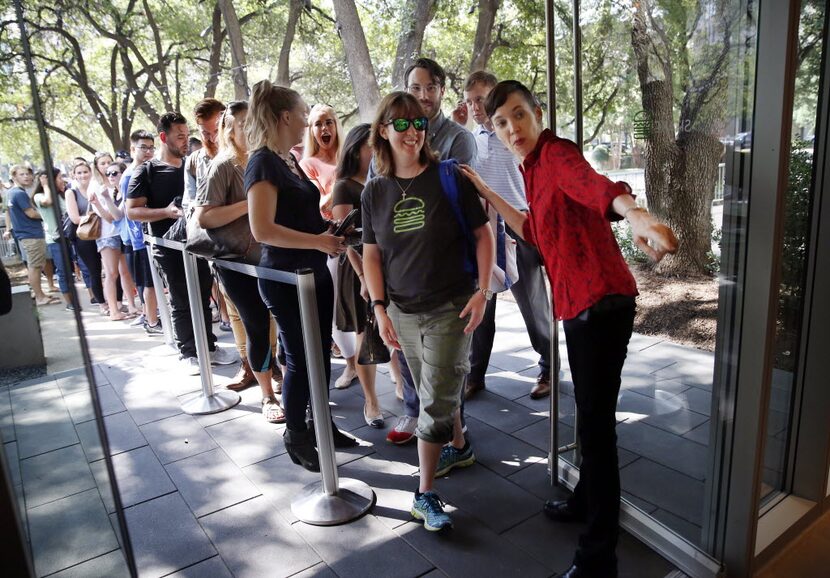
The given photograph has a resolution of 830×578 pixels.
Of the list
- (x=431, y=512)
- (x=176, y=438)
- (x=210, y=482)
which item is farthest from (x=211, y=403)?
(x=431, y=512)

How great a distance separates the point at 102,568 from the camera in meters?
1.44

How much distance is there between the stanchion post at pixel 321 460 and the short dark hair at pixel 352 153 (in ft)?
3.08

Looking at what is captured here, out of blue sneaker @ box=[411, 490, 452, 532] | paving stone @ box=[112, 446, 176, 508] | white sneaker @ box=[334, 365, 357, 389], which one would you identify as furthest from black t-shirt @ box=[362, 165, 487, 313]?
white sneaker @ box=[334, 365, 357, 389]

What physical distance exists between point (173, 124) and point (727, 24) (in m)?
3.90

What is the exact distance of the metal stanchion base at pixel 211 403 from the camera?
4.06m

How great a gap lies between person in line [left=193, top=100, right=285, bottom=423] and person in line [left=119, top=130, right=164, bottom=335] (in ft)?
7.40

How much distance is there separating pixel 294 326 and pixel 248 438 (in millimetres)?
1073

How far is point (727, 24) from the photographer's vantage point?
1860 mm

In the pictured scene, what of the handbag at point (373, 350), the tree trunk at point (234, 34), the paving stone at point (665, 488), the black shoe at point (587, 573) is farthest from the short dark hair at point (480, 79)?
the tree trunk at point (234, 34)

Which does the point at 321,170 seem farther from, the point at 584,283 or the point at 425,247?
the point at 584,283

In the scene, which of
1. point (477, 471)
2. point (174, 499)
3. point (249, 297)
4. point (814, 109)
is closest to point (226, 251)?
point (249, 297)

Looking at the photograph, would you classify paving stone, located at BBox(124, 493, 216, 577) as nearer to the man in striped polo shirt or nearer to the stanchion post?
the stanchion post

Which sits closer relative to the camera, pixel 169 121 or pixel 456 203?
pixel 456 203

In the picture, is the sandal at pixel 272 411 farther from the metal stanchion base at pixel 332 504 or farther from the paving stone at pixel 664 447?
the paving stone at pixel 664 447
